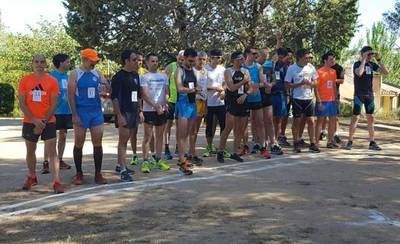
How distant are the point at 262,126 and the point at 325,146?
210cm

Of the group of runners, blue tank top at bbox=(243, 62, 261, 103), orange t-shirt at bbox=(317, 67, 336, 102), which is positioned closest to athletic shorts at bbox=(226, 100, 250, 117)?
the group of runners

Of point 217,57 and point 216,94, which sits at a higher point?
point 217,57

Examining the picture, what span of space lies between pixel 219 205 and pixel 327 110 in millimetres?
5550

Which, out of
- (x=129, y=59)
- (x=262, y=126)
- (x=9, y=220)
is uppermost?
(x=129, y=59)

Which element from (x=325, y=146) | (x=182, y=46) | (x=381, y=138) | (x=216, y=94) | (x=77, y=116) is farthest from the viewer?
(x=182, y=46)

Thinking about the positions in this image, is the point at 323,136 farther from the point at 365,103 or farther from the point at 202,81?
the point at 202,81

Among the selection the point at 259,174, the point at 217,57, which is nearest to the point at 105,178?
the point at 259,174

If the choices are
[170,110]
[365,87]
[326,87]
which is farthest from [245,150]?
[365,87]

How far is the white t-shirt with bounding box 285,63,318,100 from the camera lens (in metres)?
10.8

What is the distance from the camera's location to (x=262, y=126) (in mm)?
10172

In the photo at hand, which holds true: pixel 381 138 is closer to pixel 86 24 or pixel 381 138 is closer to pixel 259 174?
pixel 259 174

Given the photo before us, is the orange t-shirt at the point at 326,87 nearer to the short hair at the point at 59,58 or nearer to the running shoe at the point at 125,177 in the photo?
the running shoe at the point at 125,177

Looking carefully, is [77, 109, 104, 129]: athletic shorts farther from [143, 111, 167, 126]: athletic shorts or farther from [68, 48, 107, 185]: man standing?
[143, 111, 167, 126]: athletic shorts

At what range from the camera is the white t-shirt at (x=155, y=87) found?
29.1 ft
